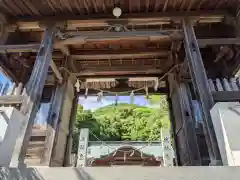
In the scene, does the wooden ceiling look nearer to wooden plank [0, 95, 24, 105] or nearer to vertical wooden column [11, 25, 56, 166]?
vertical wooden column [11, 25, 56, 166]

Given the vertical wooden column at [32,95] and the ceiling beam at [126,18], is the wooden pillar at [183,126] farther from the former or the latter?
the vertical wooden column at [32,95]

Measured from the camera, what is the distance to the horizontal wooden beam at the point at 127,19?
541cm

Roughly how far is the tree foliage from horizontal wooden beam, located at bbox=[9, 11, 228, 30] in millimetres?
13494

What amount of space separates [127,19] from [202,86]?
263 cm

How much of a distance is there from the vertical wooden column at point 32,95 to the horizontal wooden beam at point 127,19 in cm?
48

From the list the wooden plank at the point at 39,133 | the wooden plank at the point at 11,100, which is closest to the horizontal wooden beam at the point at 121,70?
the wooden plank at the point at 39,133

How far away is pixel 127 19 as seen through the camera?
216 inches

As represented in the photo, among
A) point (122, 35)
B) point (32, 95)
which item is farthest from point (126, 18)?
point (32, 95)

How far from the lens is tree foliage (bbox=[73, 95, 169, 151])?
19438mm

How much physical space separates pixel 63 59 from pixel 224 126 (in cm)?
531

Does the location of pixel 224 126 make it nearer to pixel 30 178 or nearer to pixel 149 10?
pixel 30 178

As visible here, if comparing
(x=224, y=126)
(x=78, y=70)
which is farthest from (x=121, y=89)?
(x=224, y=126)

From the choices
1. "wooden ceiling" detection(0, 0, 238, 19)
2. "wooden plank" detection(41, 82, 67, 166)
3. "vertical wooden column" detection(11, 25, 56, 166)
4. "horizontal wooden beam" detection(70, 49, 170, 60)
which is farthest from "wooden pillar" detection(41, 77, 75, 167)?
"wooden ceiling" detection(0, 0, 238, 19)

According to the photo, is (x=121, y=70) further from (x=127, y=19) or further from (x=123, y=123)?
(x=123, y=123)
